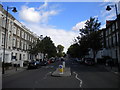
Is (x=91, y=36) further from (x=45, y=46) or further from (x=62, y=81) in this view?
(x=62, y=81)

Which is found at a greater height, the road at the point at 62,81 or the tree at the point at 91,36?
the tree at the point at 91,36

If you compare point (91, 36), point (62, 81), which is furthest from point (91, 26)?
point (62, 81)

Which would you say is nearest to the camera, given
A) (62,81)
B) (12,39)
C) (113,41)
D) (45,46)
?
(62,81)

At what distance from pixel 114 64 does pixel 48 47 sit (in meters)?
33.0

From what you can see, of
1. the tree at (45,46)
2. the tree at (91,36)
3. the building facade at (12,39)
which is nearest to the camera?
the building facade at (12,39)

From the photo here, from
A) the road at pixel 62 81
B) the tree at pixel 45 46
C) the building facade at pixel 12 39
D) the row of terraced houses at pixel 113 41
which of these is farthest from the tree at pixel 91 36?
the road at pixel 62 81

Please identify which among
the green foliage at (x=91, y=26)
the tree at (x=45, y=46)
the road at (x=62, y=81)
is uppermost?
the green foliage at (x=91, y=26)

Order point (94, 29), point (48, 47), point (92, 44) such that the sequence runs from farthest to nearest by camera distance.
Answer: point (48, 47) < point (94, 29) < point (92, 44)

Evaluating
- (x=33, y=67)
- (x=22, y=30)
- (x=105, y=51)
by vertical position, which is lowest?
(x=33, y=67)

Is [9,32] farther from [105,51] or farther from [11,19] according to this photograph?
[105,51]

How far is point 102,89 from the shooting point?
9.37 meters

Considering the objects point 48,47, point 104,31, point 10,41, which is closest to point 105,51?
point 104,31

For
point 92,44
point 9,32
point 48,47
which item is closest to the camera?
point 9,32

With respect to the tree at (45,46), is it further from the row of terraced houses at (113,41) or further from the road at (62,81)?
the road at (62,81)
